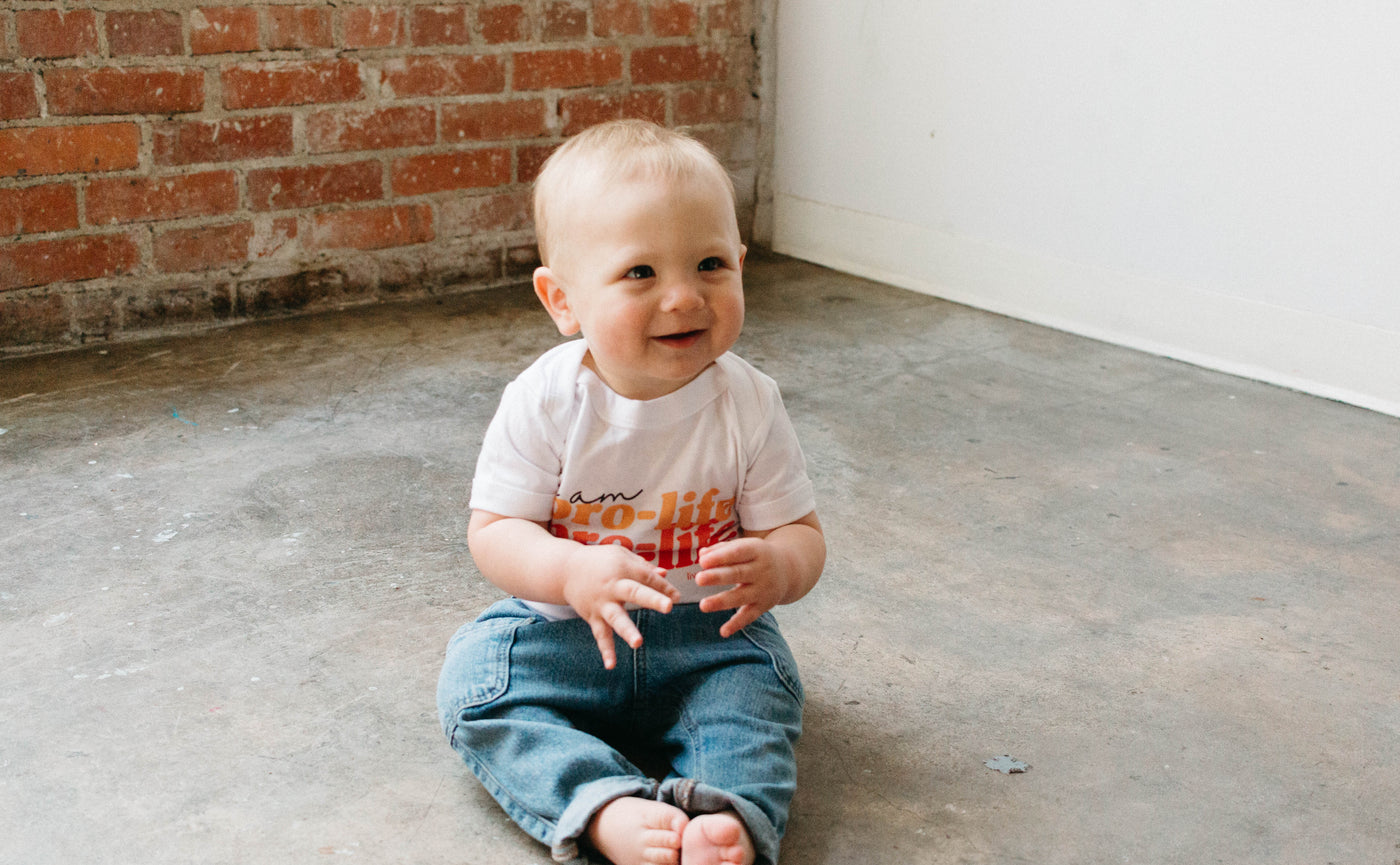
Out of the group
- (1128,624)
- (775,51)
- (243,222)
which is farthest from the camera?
(775,51)

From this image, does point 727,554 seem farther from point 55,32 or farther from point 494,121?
point 494,121

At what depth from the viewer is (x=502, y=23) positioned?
2.82m

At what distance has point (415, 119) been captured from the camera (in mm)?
2760

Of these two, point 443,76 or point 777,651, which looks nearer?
point 777,651

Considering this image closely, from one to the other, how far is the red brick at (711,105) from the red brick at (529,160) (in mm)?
373

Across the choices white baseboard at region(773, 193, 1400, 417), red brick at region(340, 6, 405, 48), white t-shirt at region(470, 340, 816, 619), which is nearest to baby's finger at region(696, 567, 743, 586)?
white t-shirt at region(470, 340, 816, 619)

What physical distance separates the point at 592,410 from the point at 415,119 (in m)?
1.79

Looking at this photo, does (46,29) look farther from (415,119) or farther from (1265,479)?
(1265,479)

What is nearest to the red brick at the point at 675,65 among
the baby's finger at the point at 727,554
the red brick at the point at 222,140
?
the red brick at the point at 222,140

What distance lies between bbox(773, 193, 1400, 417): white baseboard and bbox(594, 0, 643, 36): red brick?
0.58m

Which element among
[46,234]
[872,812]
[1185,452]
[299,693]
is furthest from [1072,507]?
[46,234]

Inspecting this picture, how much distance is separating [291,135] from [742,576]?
1.90m

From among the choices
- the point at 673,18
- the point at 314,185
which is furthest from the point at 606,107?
the point at 314,185

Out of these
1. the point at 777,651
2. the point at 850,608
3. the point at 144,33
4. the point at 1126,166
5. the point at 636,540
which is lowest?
the point at 850,608
